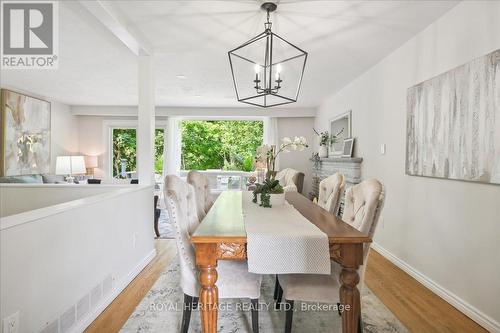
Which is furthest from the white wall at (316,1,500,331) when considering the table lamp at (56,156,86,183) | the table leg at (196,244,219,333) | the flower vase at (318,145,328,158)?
the table lamp at (56,156,86,183)

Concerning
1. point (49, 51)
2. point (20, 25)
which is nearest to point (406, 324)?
point (20, 25)

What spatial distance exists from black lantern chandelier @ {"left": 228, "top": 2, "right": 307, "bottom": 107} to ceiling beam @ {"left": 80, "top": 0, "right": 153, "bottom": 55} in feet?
3.02

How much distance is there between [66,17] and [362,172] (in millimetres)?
3781

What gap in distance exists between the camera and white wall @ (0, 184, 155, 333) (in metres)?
1.33

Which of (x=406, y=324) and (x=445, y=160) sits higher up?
(x=445, y=160)

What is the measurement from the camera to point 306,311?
6.93 feet

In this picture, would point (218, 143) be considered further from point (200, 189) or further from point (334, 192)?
point (334, 192)

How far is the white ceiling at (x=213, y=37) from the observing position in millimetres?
2324

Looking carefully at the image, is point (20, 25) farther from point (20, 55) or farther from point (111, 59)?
point (111, 59)

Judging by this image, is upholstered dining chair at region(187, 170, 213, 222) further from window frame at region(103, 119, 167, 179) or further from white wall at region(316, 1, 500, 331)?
window frame at region(103, 119, 167, 179)

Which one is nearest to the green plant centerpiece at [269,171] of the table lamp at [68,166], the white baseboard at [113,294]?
the white baseboard at [113,294]

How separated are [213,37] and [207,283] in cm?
236

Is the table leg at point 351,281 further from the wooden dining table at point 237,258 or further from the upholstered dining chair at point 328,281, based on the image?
the upholstered dining chair at point 328,281

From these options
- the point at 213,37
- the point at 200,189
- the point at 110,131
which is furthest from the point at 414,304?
the point at 110,131
